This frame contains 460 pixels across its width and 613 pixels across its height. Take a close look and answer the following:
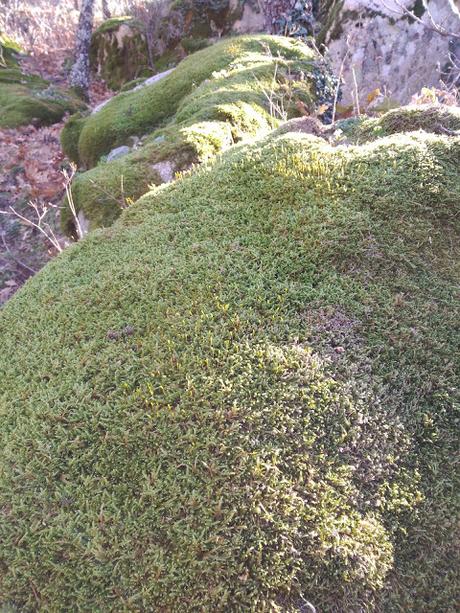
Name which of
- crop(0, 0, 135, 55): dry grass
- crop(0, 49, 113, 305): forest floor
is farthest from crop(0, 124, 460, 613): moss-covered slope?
crop(0, 0, 135, 55): dry grass

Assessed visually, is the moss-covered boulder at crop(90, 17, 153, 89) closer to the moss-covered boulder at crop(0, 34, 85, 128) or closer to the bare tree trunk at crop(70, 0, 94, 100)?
the bare tree trunk at crop(70, 0, 94, 100)

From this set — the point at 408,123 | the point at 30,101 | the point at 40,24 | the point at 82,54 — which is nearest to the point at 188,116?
the point at 408,123

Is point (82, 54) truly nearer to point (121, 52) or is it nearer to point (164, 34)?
point (121, 52)

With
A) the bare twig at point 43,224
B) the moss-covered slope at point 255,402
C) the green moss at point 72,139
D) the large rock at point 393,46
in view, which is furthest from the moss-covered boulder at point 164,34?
the moss-covered slope at point 255,402

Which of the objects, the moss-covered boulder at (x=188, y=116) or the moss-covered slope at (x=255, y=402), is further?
the moss-covered boulder at (x=188, y=116)

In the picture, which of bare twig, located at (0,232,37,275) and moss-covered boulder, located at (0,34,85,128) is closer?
bare twig, located at (0,232,37,275)

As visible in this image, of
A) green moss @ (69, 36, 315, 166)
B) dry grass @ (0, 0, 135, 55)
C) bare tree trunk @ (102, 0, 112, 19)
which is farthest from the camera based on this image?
bare tree trunk @ (102, 0, 112, 19)

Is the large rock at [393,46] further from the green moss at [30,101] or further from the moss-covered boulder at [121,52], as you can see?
the moss-covered boulder at [121,52]
